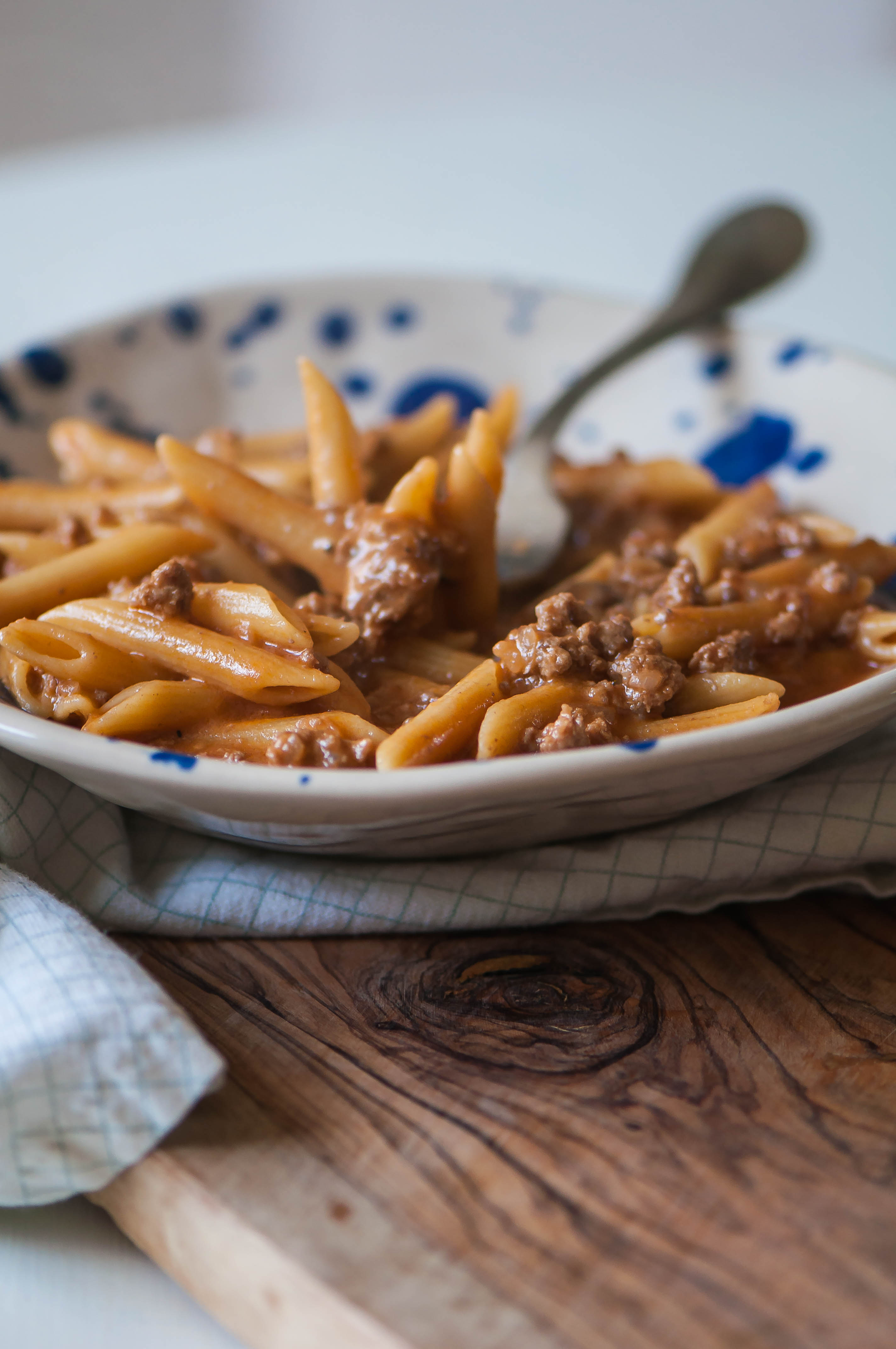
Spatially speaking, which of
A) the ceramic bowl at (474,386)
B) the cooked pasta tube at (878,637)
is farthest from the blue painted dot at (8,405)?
the cooked pasta tube at (878,637)

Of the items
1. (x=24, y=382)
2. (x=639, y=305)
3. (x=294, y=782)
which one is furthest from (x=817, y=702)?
(x=24, y=382)

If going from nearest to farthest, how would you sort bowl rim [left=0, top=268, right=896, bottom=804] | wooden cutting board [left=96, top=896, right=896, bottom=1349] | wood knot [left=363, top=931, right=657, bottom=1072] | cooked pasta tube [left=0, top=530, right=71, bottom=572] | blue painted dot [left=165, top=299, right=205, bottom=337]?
wooden cutting board [left=96, top=896, right=896, bottom=1349], bowl rim [left=0, top=268, right=896, bottom=804], wood knot [left=363, top=931, right=657, bottom=1072], cooked pasta tube [left=0, top=530, right=71, bottom=572], blue painted dot [left=165, top=299, right=205, bottom=337]

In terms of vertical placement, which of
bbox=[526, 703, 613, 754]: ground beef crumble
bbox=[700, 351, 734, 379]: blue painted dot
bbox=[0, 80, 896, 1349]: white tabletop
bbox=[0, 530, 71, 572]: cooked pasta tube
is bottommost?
bbox=[0, 530, 71, 572]: cooked pasta tube

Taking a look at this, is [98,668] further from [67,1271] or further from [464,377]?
[464,377]

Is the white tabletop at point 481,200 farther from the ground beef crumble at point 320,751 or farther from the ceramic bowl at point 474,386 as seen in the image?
the ground beef crumble at point 320,751

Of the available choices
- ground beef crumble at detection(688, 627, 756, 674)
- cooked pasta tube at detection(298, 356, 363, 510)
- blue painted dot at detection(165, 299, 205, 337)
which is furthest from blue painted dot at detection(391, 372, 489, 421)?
ground beef crumble at detection(688, 627, 756, 674)

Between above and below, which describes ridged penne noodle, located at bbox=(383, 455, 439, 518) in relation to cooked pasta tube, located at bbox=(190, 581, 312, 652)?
above

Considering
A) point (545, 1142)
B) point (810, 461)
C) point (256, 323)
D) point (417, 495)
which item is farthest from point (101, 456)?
point (545, 1142)

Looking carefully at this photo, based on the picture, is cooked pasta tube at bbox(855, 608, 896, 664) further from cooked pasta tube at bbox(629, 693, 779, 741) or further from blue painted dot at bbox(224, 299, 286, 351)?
blue painted dot at bbox(224, 299, 286, 351)
